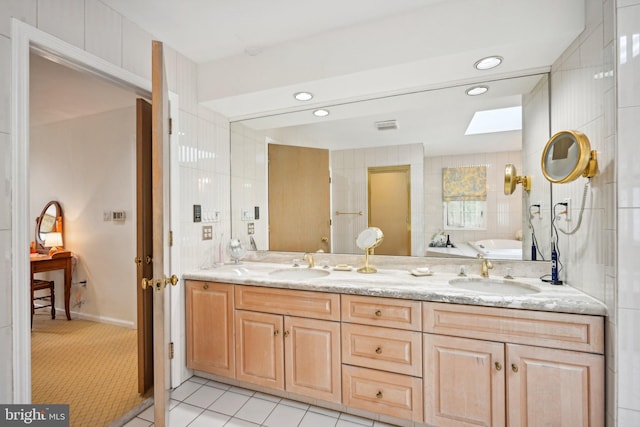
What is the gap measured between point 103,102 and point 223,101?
1.81 metres

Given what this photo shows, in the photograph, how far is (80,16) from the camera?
1.54 m

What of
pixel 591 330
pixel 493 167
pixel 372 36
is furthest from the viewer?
pixel 493 167

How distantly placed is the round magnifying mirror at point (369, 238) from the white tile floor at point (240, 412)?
3.53 ft

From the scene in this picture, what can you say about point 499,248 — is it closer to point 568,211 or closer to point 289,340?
point 568,211

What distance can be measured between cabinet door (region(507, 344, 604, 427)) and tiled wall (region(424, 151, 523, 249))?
2.68ft

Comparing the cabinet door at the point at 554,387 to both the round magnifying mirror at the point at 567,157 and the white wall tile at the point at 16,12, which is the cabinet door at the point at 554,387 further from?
the white wall tile at the point at 16,12

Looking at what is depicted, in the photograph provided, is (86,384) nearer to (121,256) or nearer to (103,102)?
(121,256)

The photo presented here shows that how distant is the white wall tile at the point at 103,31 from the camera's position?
5.20 ft

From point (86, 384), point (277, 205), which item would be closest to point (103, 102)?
point (277, 205)

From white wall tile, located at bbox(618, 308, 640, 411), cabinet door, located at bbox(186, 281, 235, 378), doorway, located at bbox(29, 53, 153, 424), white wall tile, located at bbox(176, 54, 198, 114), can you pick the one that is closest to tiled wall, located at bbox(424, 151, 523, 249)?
white wall tile, located at bbox(618, 308, 640, 411)

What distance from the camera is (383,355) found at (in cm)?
162

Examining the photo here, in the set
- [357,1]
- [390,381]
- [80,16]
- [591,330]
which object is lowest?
[390,381]

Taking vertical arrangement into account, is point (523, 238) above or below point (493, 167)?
below

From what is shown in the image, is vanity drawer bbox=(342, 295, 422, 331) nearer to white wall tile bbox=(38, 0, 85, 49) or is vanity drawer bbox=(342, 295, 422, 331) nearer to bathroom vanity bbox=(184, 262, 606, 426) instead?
bathroom vanity bbox=(184, 262, 606, 426)
